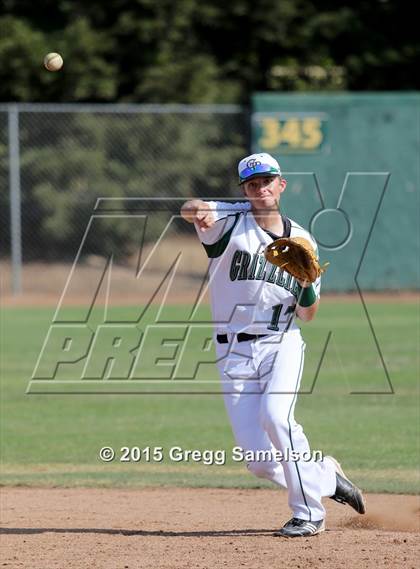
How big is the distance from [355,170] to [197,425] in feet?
34.5

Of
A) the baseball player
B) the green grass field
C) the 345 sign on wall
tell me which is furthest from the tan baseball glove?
the 345 sign on wall

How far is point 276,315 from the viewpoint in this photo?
228 inches

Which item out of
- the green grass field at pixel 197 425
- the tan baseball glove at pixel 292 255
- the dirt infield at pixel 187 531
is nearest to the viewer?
the dirt infield at pixel 187 531

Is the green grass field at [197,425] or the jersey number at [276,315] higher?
the jersey number at [276,315]

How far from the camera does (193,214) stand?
19.0ft

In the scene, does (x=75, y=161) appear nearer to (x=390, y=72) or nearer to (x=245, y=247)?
(x=390, y=72)

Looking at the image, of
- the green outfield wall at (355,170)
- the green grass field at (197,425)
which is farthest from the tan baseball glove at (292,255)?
the green outfield wall at (355,170)

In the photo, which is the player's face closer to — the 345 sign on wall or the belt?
the belt

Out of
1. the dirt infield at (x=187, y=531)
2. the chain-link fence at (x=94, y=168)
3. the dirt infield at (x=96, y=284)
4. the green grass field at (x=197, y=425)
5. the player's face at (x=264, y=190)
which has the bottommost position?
the dirt infield at (x=96, y=284)

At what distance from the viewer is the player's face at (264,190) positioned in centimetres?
583

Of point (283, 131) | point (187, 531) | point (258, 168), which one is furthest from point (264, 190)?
point (283, 131)

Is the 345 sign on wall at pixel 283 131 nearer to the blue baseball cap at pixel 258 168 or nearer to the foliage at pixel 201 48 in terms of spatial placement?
the foliage at pixel 201 48

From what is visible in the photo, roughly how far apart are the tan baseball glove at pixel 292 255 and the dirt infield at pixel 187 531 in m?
1.48

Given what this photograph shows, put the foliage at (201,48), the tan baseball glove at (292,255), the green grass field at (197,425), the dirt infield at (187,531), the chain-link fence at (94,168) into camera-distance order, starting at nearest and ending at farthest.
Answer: the dirt infield at (187,531) → the tan baseball glove at (292,255) → the green grass field at (197,425) → the chain-link fence at (94,168) → the foliage at (201,48)
